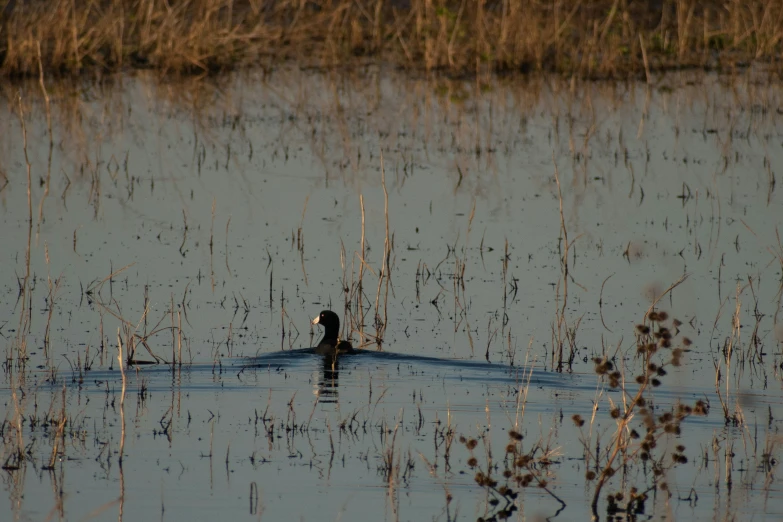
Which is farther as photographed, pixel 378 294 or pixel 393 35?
pixel 393 35

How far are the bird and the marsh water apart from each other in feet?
0.35

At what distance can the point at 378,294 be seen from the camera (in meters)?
10.7

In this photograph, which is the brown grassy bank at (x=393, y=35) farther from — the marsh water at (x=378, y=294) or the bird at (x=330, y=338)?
the bird at (x=330, y=338)

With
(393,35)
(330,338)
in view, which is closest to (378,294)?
(330,338)

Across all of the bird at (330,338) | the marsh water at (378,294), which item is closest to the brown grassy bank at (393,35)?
the marsh water at (378,294)

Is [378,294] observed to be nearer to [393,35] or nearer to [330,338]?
[330,338]

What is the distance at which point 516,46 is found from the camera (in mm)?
23344

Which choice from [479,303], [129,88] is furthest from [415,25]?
[479,303]

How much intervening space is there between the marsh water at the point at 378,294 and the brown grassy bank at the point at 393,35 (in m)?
1.17

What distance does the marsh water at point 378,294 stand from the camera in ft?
24.0

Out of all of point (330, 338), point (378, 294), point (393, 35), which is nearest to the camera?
point (330, 338)

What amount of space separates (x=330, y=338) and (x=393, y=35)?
52.1 feet

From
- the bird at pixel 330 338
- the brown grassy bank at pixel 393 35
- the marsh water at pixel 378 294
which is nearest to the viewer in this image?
the marsh water at pixel 378 294

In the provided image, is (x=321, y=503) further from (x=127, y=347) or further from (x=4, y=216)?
(x=4, y=216)
